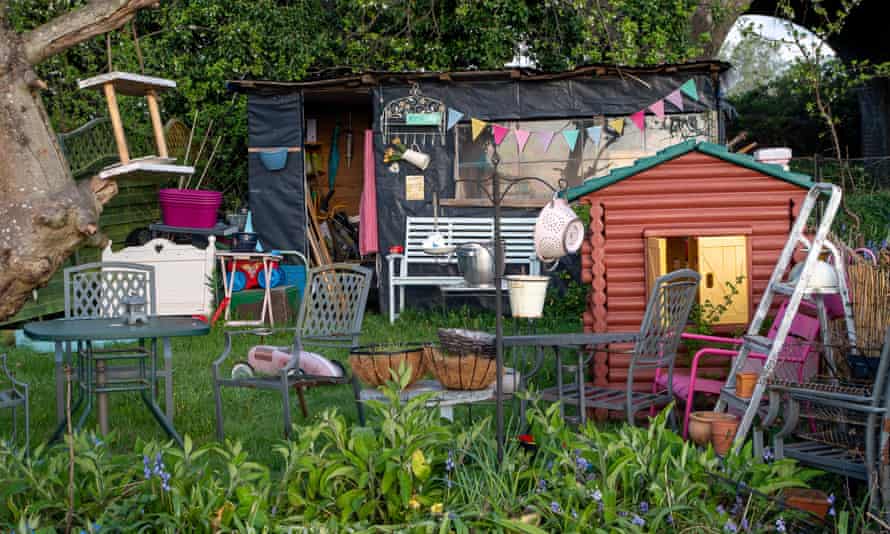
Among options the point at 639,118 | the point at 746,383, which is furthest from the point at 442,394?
the point at 639,118

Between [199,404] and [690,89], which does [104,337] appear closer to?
[199,404]

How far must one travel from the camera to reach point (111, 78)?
21.5 ft

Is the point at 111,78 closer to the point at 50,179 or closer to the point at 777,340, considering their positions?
the point at 50,179

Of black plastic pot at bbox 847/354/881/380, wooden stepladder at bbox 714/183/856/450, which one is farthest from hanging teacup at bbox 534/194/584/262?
black plastic pot at bbox 847/354/881/380

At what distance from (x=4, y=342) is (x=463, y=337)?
684 centimetres

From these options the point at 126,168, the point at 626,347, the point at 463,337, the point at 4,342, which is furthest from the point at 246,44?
the point at 463,337

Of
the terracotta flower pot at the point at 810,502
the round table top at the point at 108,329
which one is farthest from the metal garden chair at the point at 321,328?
the terracotta flower pot at the point at 810,502

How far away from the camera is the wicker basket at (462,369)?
14.8 ft

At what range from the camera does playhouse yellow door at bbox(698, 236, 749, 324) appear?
6.13 meters

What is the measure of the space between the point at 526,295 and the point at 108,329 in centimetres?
253

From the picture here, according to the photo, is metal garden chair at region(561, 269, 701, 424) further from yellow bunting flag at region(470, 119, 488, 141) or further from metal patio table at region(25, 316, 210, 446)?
yellow bunting flag at region(470, 119, 488, 141)

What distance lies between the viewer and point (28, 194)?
4.23 m

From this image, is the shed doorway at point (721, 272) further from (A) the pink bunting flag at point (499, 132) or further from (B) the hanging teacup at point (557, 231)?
(A) the pink bunting flag at point (499, 132)

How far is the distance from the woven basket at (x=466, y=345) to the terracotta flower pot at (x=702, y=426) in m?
1.06
